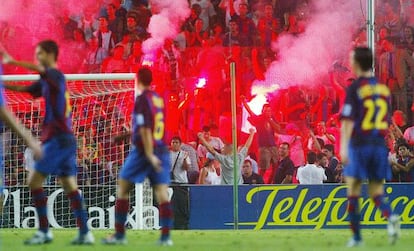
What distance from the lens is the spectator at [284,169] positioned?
19750mm

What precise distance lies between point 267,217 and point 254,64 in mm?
3370

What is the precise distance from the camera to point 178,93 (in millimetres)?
20875

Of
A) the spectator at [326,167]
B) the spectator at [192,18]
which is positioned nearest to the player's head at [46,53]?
the spectator at [326,167]

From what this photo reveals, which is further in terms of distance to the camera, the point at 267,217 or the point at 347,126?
the point at 267,217

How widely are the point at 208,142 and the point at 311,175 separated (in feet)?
6.54

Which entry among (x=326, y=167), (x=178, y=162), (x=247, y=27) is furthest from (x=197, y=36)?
(x=326, y=167)

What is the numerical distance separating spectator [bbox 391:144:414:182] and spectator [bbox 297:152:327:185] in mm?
1232

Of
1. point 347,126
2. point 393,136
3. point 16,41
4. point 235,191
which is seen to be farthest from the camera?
point 16,41

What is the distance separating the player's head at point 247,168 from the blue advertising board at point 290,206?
0.64 m

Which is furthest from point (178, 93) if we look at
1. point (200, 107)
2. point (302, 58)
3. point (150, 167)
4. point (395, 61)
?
point (150, 167)

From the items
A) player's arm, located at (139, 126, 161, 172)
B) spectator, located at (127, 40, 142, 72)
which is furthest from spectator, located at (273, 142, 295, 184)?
player's arm, located at (139, 126, 161, 172)

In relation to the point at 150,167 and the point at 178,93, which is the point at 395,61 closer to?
the point at 178,93

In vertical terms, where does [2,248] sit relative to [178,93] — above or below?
Result: below

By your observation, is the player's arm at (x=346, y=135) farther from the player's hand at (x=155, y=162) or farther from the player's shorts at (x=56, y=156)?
the player's shorts at (x=56, y=156)
